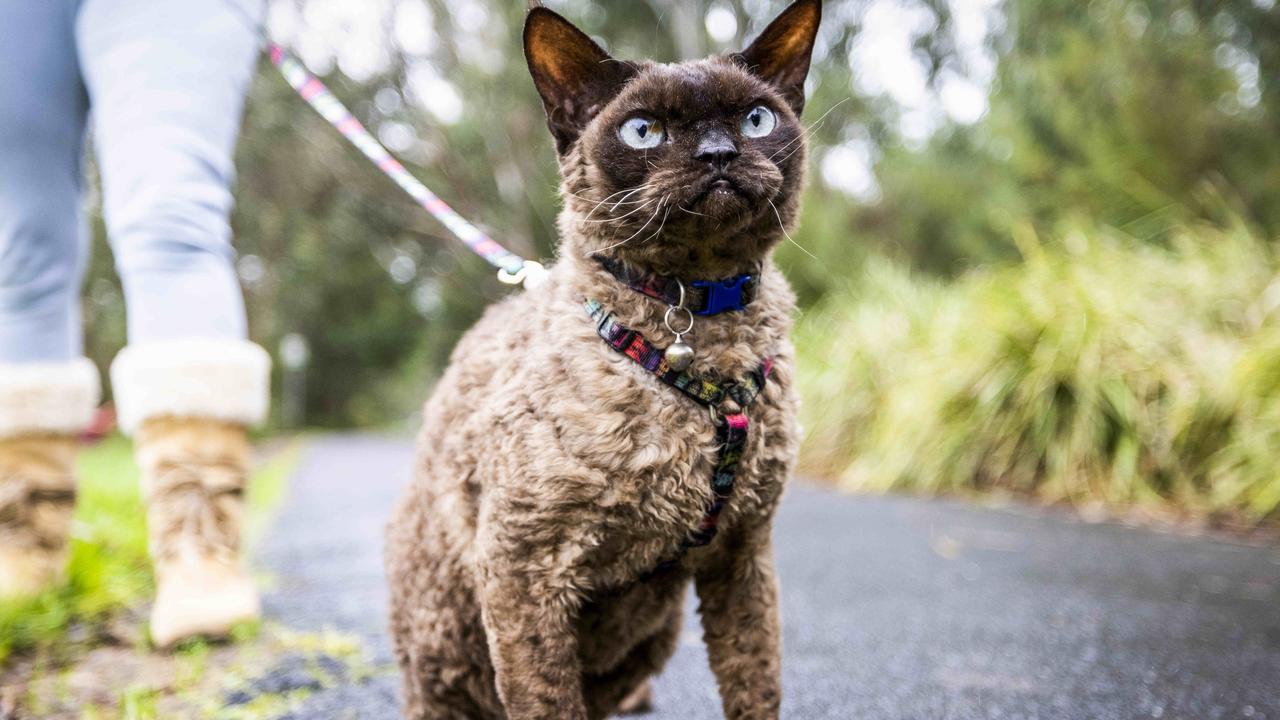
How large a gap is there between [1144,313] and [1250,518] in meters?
1.35

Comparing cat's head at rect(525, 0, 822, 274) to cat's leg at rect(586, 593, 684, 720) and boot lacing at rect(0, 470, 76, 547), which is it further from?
boot lacing at rect(0, 470, 76, 547)

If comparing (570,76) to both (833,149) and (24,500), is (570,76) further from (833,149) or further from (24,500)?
(833,149)

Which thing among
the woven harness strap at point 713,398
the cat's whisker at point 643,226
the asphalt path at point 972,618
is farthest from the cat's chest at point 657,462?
the asphalt path at point 972,618

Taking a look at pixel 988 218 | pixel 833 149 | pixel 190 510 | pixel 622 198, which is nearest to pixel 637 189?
pixel 622 198

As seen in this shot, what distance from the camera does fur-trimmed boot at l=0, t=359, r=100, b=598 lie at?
227 cm

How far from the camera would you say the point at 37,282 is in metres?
2.37

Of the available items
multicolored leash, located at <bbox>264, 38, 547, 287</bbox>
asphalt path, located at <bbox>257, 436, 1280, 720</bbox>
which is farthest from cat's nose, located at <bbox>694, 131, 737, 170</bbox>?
asphalt path, located at <bbox>257, 436, 1280, 720</bbox>

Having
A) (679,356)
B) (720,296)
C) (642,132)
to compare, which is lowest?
(679,356)

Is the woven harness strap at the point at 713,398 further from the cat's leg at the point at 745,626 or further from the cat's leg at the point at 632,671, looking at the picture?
the cat's leg at the point at 632,671

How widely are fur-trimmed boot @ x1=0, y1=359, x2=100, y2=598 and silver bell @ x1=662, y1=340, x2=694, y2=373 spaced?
1.93 meters

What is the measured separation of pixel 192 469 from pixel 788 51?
1740 mm

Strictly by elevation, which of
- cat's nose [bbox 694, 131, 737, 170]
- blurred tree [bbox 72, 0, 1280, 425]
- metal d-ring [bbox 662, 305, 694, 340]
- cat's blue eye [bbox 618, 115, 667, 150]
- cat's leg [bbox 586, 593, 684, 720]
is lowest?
cat's leg [bbox 586, 593, 684, 720]

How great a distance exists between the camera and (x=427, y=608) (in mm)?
1563

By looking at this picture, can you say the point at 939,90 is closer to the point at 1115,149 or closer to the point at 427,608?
the point at 1115,149
